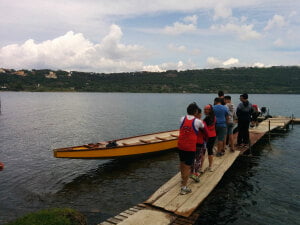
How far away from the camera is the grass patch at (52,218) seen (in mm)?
6152

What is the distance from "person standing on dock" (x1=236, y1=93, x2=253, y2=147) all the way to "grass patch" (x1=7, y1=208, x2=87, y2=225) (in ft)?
30.4

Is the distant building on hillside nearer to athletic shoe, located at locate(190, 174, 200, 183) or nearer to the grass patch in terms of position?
athletic shoe, located at locate(190, 174, 200, 183)

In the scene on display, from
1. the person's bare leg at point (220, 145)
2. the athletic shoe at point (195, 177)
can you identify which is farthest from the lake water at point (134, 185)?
the person's bare leg at point (220, 145)

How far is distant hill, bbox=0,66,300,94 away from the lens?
148250 mm

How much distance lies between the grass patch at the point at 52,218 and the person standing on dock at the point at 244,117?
928 cm

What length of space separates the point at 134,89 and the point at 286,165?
501ft

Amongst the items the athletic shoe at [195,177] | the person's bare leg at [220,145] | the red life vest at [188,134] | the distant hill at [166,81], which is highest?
the distant hill at [166,81]

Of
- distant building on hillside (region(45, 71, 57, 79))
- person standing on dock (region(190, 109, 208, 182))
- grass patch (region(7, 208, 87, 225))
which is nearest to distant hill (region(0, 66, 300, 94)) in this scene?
distant building on hillside (region(45, 71, 57, 79))

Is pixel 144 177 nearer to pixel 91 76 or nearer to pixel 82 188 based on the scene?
pixel 82 188

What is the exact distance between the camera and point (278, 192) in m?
10.2

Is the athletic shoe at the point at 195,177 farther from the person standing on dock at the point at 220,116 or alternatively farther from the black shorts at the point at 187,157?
the person standing on dock at the point at 220,116

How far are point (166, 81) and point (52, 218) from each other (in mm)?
171872

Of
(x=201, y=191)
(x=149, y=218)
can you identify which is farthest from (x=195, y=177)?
(x=149, y=218)

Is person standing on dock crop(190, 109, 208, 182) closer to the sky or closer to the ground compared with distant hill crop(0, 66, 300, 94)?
closer to the ground
